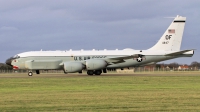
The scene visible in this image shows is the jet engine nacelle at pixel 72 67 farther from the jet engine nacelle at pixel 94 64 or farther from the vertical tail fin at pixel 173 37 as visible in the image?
the vertical tail fin at pixel 173 37

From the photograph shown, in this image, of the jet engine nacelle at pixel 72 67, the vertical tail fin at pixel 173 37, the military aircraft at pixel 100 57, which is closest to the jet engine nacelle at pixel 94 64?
the military aircraft at pixel 100 57

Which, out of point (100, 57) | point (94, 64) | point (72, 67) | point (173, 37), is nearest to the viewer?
point (72, 67)

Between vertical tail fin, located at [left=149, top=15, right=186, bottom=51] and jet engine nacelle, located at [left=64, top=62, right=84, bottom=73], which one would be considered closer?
jet engine nacelle, located at [left=64, top=62, right=84, bottom=73]

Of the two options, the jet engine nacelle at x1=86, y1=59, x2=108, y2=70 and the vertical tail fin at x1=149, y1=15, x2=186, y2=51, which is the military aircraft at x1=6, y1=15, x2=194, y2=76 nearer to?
the vertical tail fin at x1=149, y1=15, x2=186, y2=51

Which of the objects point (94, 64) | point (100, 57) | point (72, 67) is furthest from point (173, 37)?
point (72, 67)

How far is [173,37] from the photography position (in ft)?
199

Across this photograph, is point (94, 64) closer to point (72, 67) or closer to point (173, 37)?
point (72, 67)

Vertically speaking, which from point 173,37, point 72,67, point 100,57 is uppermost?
point 173,37

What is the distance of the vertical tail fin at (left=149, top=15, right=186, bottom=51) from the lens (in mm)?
60031

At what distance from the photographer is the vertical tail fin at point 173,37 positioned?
197 ft

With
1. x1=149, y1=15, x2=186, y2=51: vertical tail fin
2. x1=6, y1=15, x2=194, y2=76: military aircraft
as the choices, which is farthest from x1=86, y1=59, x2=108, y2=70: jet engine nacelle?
x1=149, y1=15, x2=186, y2=51: vertical tail fin

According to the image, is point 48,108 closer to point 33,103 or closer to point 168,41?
point 33,103

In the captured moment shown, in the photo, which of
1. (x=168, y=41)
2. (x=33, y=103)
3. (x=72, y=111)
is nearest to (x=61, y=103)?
(x=33, y=103)

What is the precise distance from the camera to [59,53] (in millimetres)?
58406
